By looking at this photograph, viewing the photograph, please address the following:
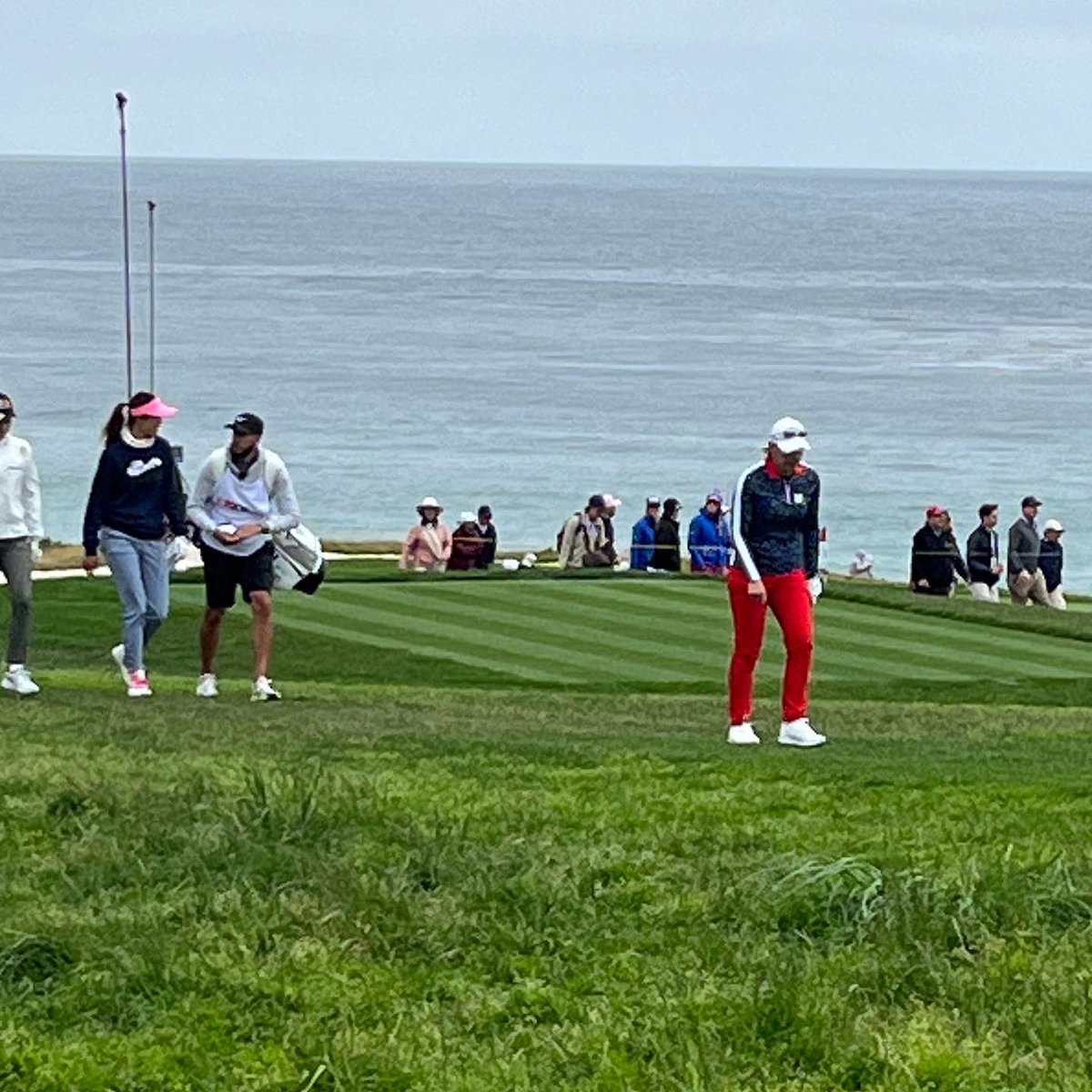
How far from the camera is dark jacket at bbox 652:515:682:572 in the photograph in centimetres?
3106

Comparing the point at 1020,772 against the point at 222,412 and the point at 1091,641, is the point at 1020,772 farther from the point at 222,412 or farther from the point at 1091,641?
the point at 222,412

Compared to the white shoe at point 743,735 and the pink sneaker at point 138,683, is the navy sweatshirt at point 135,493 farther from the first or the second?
the white shoe at point 743,735

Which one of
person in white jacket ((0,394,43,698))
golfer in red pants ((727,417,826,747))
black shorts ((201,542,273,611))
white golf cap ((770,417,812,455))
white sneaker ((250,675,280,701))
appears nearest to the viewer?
white golf cap ((770,417,812,455))

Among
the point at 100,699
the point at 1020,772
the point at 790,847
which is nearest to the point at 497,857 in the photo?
the point at 790,847

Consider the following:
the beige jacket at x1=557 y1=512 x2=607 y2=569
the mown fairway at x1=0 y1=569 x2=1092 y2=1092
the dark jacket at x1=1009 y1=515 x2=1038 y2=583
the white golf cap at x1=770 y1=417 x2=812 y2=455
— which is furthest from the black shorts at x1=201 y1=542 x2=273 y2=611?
the dark jacket at x1=1009 y1=515 x2=1038 y2=583

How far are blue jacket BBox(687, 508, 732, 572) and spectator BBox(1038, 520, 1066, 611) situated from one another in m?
3.70

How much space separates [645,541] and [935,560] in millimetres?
4001

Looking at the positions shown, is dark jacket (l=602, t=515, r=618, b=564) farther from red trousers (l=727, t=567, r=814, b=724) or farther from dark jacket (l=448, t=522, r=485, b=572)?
red trousers (l=727, t=567, r=814, b=724)

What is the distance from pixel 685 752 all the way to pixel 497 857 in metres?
3.45

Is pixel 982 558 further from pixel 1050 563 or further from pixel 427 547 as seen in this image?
pixel 427 547

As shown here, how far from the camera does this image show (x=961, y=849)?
828 centimetres

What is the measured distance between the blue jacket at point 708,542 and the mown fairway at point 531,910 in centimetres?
1712

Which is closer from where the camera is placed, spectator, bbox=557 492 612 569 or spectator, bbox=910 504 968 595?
spectator, bbox=910 504 968 595

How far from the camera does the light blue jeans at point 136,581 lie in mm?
14250
